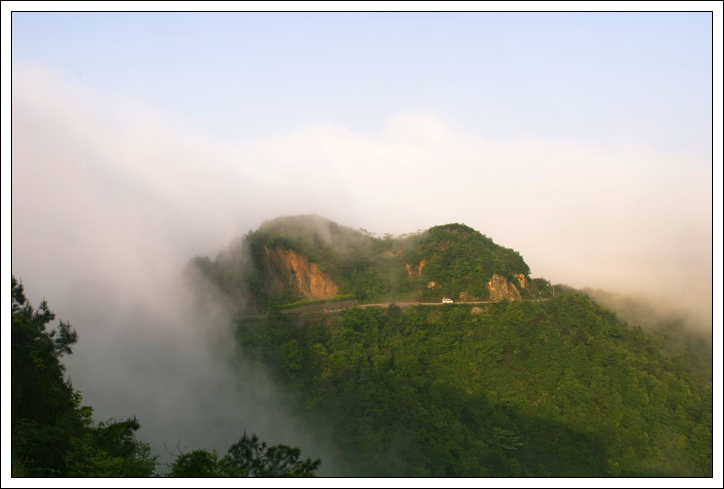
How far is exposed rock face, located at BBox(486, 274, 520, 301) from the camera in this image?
39.2 metres

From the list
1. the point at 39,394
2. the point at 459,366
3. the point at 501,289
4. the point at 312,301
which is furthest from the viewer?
the point at 312,301

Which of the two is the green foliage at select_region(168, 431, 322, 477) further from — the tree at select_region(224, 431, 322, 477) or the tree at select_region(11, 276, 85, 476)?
the tree at select_region(11, 276, 85, 476)

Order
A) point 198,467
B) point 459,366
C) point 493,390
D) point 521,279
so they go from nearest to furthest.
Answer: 1. point 198,467
2. point 493,390
3. point 459,366
4. point 521,279

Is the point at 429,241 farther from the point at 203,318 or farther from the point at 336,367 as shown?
the point at 203,318

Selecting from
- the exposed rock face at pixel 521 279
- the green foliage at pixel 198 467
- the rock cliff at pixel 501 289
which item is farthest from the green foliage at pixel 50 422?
the exposed rock face at pixel 521 279

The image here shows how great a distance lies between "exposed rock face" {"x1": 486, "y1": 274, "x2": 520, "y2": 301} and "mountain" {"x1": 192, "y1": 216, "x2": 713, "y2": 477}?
4.5 inches

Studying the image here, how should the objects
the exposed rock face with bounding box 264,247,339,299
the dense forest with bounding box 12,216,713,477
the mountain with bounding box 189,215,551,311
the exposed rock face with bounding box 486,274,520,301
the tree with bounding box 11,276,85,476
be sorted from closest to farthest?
the tree with bounding box 11,276,85,476 → the dense forest with bounding box 12,216,713,477 → the exposed rock face with bounding box 486,274,520,301 → the mountain with bounding box 189,215,551,311 → the exposed rock face with bounding box 264,247,339,299

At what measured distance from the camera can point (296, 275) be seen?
42969mm

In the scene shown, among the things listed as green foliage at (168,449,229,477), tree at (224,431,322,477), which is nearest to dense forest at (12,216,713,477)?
tree at (224,431,322,477)

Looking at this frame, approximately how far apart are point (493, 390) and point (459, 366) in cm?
281

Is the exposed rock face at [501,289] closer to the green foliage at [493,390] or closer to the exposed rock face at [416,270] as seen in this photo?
the green foliage at [493,390]

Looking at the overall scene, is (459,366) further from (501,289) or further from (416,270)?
(416,270)

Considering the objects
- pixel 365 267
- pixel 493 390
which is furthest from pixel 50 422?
pixel 365 267

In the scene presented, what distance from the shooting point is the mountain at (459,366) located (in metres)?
27.3
